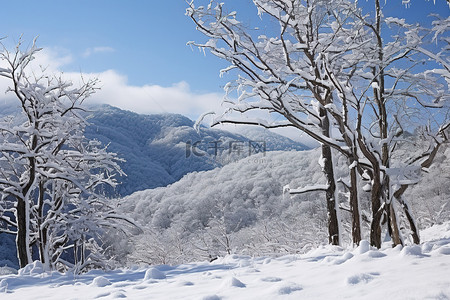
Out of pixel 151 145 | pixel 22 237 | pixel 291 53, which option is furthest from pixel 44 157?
pixel 151 145

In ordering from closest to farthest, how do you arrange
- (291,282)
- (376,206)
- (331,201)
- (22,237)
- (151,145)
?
(291,282)
(376,206)
(331,201)
(22,237)
(151,145)

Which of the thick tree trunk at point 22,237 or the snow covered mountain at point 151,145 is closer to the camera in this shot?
the thick tree trunk at point 22,237

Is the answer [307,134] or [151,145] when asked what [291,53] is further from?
[151,145]

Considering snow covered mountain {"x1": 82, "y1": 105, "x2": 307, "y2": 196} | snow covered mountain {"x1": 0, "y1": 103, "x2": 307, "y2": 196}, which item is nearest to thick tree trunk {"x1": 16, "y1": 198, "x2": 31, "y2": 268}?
snow covered mountain {"x1": 82, "y1": 105, "x2": 307, "y2": 196}

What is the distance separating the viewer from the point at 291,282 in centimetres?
259

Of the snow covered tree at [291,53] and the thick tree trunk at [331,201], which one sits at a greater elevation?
the snow covered tree at [291,53]

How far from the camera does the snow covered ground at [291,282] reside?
2.18 metres

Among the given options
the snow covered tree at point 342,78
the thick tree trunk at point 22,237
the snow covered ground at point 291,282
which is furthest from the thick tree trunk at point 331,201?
the thick tree trunk at point 22,237

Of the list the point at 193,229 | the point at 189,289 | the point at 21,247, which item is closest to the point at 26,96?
the point at 21,247

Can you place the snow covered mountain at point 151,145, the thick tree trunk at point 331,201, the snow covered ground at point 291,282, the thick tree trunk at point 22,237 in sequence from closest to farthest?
1. the snow covered ground at point 291,282
2. the thick tree trunk at point 331,201
3. the thick tree trunk at point 22,237
4. the snow covered mountain at point 151,145

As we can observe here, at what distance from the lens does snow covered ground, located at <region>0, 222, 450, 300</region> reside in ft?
7.14

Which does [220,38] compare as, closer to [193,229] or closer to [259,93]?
[259,93]

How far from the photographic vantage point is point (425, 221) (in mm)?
31078

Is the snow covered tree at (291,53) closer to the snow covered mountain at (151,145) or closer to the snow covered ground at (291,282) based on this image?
the snow covered ground at (291,282)
